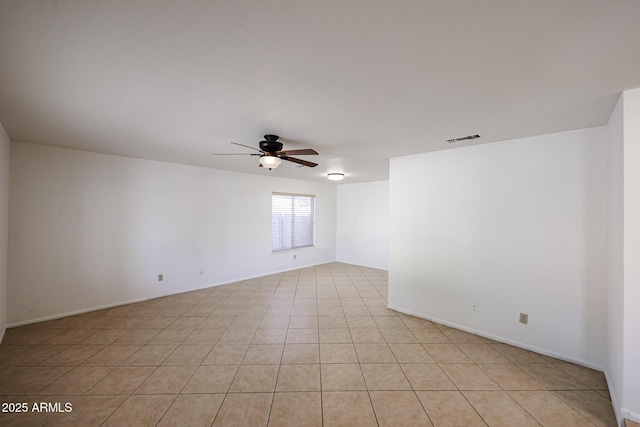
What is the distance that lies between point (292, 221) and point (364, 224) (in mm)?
2024

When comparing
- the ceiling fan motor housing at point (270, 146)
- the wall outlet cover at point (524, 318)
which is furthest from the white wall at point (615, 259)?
the ceiling fan motor housing at point (270, 146)

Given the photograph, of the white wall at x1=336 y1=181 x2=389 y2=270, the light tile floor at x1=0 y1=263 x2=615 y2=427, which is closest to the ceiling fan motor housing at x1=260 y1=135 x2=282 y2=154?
the light tile floor at x1=0 y1=263 x2=615 y2=427

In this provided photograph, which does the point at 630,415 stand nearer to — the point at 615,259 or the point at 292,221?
the point at 615,259

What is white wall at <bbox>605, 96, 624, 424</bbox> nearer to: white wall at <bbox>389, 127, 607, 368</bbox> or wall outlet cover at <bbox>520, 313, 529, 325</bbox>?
white wall at <bbox>389, 127, 607, 368</bbox>

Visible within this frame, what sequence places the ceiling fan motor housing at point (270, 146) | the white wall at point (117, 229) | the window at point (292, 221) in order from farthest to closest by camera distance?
the window at point (292, 221)
the white wall at point (117, 229)
the ceiling fan motor housing at point (270, 146)

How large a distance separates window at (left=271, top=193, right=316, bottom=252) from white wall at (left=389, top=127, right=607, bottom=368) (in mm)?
3213

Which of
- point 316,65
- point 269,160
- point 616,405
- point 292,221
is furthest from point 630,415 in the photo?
point 292,221

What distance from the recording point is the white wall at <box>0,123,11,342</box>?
2711 mm

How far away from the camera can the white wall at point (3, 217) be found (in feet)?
8.89

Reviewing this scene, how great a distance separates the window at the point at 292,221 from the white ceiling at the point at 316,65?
11.8 feet

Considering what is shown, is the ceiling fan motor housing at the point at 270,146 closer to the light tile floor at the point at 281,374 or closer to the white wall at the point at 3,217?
the light tile floor at the point at 281,374

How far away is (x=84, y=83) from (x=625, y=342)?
4.15 meters

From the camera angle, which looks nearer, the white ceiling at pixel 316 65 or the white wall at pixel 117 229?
the white ceiling at pixel 316 65

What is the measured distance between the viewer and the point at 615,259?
6.30 ft
